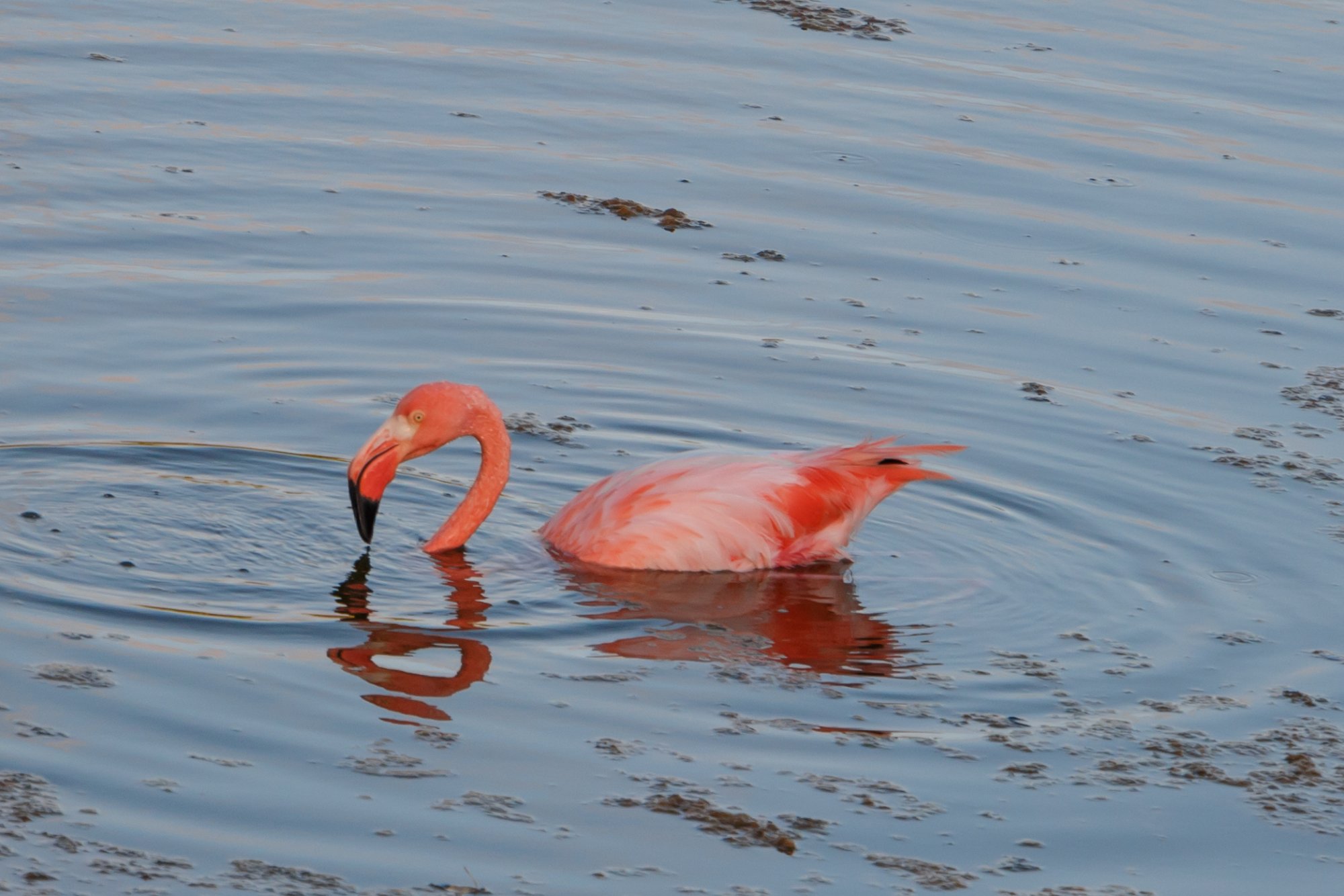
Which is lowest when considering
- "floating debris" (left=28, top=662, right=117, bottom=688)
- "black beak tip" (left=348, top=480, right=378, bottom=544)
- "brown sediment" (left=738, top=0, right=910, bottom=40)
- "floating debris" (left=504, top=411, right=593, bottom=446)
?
"floating debris" (left=28, top=662, right=117, bottom=688)

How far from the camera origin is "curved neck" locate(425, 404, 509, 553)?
7258 mm

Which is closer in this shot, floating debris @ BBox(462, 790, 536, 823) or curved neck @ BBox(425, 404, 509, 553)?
floating debris @ BBox(462, 790, 536, 823)

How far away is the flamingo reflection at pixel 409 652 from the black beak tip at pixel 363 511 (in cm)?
14

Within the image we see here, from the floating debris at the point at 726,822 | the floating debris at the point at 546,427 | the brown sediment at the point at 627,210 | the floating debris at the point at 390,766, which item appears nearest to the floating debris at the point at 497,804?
the floating debris at the point at 390,766

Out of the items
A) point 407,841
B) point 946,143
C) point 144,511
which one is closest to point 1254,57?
point 946,143

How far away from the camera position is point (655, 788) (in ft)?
16.9

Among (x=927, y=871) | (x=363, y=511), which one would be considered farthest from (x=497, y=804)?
(x=363, y=511)

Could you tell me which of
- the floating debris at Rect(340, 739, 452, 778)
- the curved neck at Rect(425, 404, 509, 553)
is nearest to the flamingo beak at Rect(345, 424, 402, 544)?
the curved neck at Rect(425, 404, 509, 553)

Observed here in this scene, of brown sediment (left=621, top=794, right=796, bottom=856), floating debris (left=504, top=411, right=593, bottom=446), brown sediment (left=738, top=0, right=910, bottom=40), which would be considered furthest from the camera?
brown sediment (left=738, top=0, right=910, bottom=40)

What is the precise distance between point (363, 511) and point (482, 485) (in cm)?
54

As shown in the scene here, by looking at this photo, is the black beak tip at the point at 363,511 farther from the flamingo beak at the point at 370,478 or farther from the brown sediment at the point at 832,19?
the brown sediment at the point at 832,19

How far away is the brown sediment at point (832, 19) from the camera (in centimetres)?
1414

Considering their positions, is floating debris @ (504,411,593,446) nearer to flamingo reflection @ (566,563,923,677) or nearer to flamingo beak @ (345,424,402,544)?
flamingo beak @ (345,424,402,544)

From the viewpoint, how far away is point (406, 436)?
23.7ft
